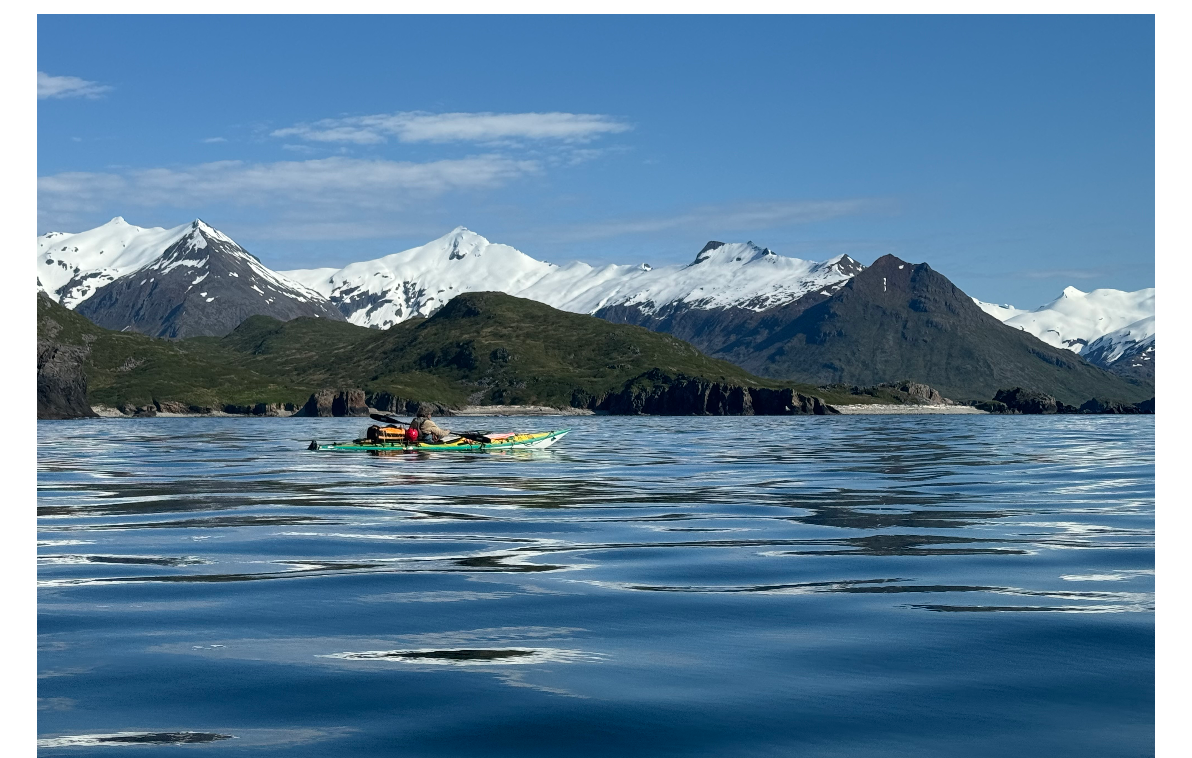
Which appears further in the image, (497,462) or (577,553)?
(497,462)

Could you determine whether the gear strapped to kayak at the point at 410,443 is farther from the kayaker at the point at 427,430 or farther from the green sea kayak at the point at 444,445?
the kayaker at the point at 427,430

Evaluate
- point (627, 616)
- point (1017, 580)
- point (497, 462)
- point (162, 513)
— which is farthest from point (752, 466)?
point (627, 616)

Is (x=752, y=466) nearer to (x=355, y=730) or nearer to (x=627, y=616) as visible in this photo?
(x=627, y=616)

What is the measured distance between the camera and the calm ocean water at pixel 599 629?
52.7 feet

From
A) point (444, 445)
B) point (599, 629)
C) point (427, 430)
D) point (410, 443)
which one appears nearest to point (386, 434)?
point (410, 443)

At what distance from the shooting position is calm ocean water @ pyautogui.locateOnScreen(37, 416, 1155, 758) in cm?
1608

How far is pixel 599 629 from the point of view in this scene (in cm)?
2277

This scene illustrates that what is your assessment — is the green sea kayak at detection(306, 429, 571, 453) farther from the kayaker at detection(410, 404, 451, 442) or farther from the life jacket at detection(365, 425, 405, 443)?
the kayaker at detection(410, 404, 451, 442)

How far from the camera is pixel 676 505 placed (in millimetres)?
50906

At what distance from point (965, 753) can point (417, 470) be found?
65.6m

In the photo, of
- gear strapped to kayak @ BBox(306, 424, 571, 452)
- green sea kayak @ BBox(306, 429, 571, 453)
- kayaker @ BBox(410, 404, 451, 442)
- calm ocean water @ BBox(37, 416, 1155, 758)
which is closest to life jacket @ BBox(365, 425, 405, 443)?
gear strapped to kayak @ BBox(306, 424, 571, 452)

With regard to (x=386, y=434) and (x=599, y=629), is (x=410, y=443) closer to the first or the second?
(x=386, y=434)

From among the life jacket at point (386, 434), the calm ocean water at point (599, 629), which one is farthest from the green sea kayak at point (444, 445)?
the calm ocean water at point (599, 629)

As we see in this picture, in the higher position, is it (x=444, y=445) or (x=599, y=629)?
(x=599, y=629)
